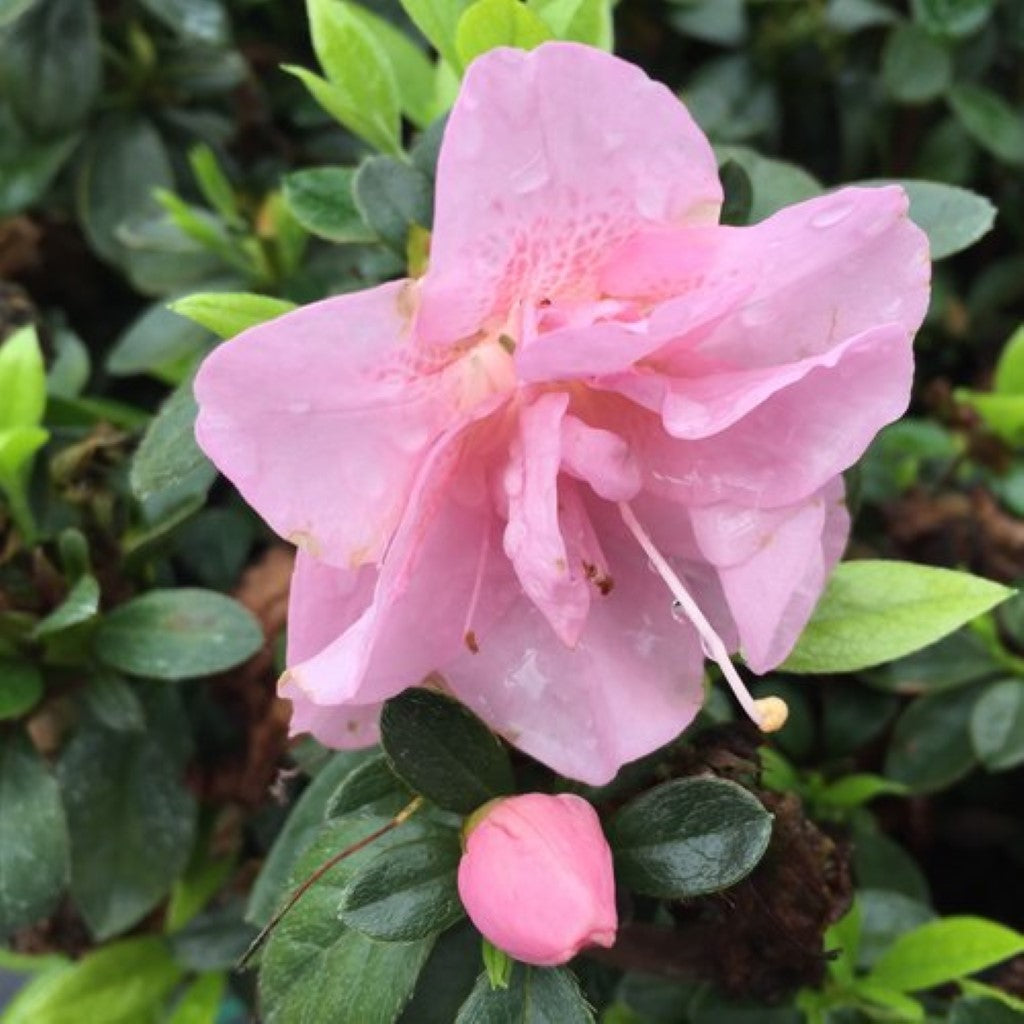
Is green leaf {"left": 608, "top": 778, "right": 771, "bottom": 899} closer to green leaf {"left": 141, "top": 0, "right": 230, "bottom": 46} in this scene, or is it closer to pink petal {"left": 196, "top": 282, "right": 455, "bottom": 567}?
pink petal {"left": 196, "top": 282, "right": 455, "bottom": 567}

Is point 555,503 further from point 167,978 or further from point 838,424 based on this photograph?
point 167,978

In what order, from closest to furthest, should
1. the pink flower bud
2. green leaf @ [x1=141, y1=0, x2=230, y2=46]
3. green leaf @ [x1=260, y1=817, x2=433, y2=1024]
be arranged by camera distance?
the pink flower bud
green leaf @ [x1=260, y1=817, x2=433, y2=1024]
green leaf @ [x1=141, y1=0, x2=230, y2=46]

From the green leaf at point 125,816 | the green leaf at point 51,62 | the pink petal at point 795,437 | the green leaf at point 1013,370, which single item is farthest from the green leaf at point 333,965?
the green leaf at point 51,62

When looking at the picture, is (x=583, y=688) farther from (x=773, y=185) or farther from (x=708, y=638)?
(x=773, y=185)

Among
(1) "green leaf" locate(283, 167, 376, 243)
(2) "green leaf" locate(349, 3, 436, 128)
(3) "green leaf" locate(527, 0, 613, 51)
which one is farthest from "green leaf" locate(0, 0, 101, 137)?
(3) "green leaf" locate(527, 0, 613, 51)

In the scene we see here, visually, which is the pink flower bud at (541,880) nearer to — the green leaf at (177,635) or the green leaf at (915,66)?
the green leaf at (177,635)
